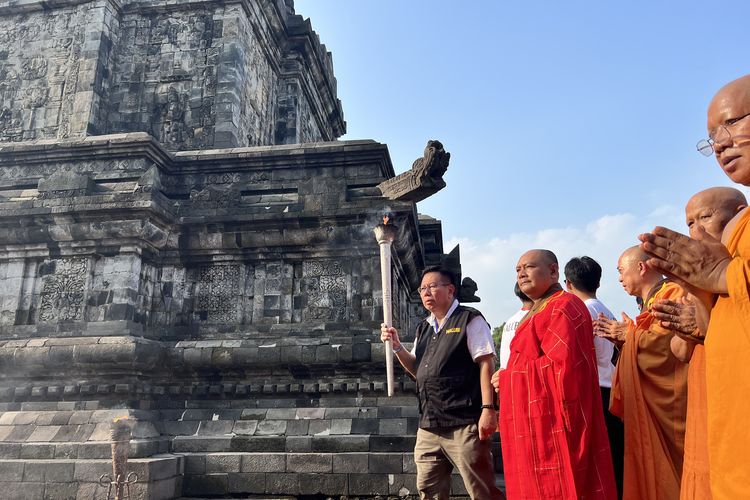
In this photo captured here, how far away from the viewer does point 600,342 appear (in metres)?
4.28

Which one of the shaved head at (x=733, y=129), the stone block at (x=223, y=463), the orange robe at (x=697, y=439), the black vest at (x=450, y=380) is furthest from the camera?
the stone block at (x=223, y=463)

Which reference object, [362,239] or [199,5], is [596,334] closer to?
[362,239]

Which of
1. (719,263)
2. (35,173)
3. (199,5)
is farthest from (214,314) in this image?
(199,5)

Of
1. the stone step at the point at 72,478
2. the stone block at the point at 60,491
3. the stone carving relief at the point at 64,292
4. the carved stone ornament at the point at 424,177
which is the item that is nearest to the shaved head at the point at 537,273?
the carved stone ornament at the point at 424,177

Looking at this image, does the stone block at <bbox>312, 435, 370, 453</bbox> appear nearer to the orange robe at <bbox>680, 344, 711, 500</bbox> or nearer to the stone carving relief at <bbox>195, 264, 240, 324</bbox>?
the stone carving relief at <bbox>195, 264, 240, 324</bbox>

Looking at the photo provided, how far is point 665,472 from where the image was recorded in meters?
3.30

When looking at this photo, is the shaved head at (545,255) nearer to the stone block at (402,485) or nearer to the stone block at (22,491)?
the stone block at (402,485)

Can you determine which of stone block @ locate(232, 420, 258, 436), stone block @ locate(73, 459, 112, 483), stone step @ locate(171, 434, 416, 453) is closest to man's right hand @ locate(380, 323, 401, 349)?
stone step @ locate(171, 434, 416, 453)

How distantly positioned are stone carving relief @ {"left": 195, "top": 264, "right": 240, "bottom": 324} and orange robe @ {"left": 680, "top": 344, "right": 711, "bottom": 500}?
22.3 feet

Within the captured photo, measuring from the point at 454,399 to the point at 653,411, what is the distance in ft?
4.61

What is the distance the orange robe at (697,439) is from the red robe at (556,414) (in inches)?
22.1

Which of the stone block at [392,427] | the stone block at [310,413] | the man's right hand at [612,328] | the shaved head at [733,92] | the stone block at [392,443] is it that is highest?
the shaved head at [733,92]

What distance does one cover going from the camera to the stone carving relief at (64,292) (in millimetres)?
8344

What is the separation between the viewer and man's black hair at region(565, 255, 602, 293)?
4.63 m
